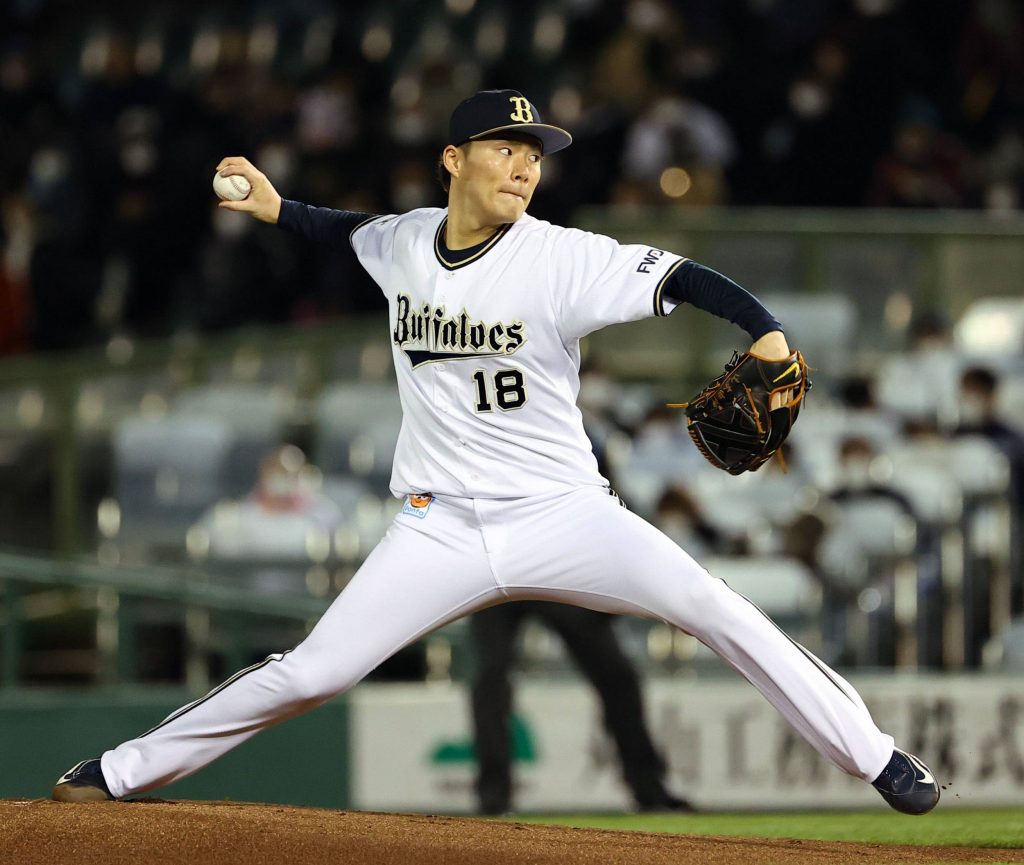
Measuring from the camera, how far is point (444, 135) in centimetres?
1260

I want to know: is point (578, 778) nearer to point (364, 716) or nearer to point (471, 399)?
point (364, 716)

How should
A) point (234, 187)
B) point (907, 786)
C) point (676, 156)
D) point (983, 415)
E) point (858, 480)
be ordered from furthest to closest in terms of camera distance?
1. point (676, 156)
2. point (983, 415)
3. point (858, 480)
4. point (234, 187)
5. point (907, 786)

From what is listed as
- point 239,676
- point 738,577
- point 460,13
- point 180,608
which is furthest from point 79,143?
point 239,676

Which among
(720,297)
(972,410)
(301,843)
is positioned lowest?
(301,843)

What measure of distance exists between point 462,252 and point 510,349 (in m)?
0.34

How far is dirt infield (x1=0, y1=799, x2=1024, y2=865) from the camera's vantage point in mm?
4418

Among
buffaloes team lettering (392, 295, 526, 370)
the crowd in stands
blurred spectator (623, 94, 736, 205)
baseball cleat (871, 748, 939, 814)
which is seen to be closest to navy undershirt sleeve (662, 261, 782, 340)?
buffaloes team lettering (392, 295, 526, 370)

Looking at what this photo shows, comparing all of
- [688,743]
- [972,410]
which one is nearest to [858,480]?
[972,410]

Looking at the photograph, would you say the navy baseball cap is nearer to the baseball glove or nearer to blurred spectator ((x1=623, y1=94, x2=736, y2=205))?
the baseball glove

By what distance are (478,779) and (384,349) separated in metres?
4.21

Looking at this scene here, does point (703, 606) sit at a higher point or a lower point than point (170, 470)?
lower

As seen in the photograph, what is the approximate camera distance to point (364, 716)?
8.65m

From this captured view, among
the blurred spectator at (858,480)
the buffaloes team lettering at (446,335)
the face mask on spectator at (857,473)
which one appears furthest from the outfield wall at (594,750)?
the buffaloes team lettering at (446,335)

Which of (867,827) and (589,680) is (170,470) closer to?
(589,680)
